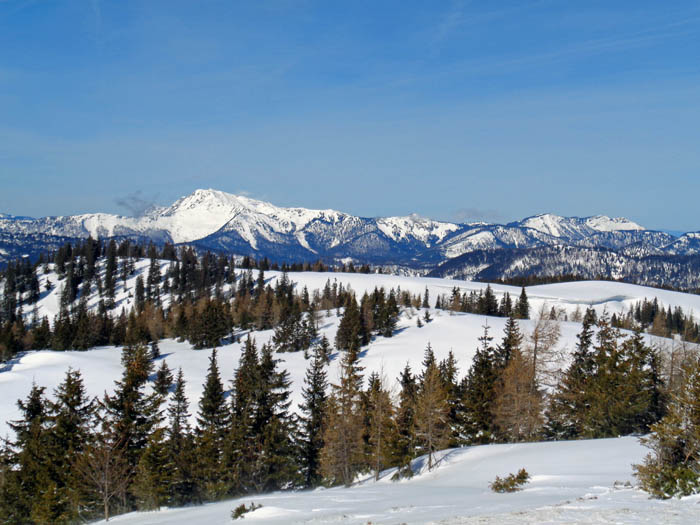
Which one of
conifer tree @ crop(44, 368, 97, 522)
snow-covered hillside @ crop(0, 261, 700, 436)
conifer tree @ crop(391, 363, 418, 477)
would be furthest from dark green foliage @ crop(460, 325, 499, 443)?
conifer tree @ crop(44, 368, 97, 522)

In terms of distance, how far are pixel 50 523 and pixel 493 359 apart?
4025cm

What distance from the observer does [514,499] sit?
18.2m

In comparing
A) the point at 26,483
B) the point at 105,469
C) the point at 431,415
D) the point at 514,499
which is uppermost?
the point at 514,499

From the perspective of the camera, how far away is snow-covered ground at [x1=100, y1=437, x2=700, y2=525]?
13.5m

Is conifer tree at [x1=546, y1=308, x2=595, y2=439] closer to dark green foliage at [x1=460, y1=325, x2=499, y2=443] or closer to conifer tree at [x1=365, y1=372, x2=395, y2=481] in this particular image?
dark green foliage at [x1=460, y1=325, x2=499, y2=443]

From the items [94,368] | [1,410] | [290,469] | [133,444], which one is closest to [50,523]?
[133,444]

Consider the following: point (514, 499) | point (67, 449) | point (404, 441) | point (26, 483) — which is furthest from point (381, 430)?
point (26, 483)

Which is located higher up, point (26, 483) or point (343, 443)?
point (343, 443)

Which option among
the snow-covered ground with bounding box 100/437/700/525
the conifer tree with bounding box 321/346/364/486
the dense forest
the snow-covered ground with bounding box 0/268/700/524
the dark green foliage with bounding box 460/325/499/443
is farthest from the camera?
the dark green foliage with bounding box 460/325/499/443

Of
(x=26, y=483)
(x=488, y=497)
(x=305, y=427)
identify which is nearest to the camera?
(x=488, y=497)

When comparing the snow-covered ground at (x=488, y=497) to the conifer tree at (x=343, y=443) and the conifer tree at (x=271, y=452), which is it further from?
the conifer tree at (x=271, y=452)

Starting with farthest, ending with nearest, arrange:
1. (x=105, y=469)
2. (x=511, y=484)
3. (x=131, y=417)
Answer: (x=131, y=417)
(x=105, y=469)
(x=511, y=484)

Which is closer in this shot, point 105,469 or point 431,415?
point 105,469

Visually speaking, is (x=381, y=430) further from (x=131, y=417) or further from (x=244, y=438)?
(x=131, y=417)
